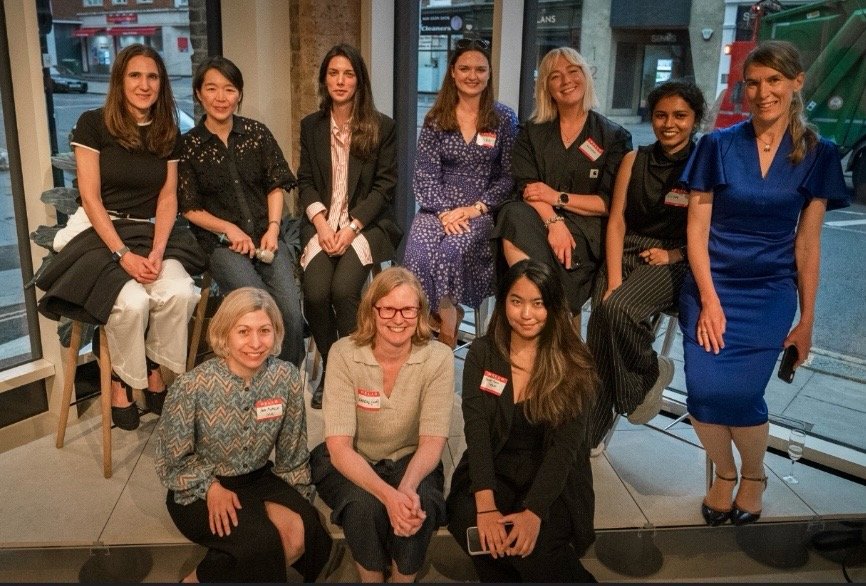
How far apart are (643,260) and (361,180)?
3.78 ft

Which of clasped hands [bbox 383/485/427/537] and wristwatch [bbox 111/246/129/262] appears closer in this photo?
clasped hands [bbox 383/485/427/537]

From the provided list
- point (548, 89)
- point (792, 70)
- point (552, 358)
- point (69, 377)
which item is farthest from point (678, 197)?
point (69, 377)

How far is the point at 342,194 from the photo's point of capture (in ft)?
10.5

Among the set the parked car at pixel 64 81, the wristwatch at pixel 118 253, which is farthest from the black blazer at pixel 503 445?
the parked car at pixel 64 81

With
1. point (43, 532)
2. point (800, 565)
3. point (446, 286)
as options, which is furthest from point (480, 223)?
point (43, 532)

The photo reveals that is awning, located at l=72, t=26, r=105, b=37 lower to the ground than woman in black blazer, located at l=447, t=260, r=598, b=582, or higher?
higher

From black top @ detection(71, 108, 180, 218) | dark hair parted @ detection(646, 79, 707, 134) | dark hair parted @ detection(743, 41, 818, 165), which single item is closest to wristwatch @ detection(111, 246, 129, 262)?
black top @ detection(71, 108, 180, 218)

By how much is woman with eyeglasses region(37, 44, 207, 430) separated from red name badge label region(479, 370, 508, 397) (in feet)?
3.76

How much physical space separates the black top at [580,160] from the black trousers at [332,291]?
28.8 inches

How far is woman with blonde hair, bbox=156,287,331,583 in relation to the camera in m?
2.12

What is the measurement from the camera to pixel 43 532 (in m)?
2.47

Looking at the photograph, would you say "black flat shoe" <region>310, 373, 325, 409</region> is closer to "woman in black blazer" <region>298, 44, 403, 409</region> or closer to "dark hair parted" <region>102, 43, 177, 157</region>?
"woman in black blazer" <region>298, 44, 403, 409</region>

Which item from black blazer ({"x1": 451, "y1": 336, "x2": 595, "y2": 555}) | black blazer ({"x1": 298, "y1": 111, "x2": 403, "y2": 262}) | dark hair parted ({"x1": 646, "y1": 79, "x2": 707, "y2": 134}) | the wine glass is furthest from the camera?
black blazer ({"x1": 298, "y1": 111, "x2": 403, "y2": 262})

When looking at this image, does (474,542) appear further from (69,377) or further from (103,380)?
(69,377)
